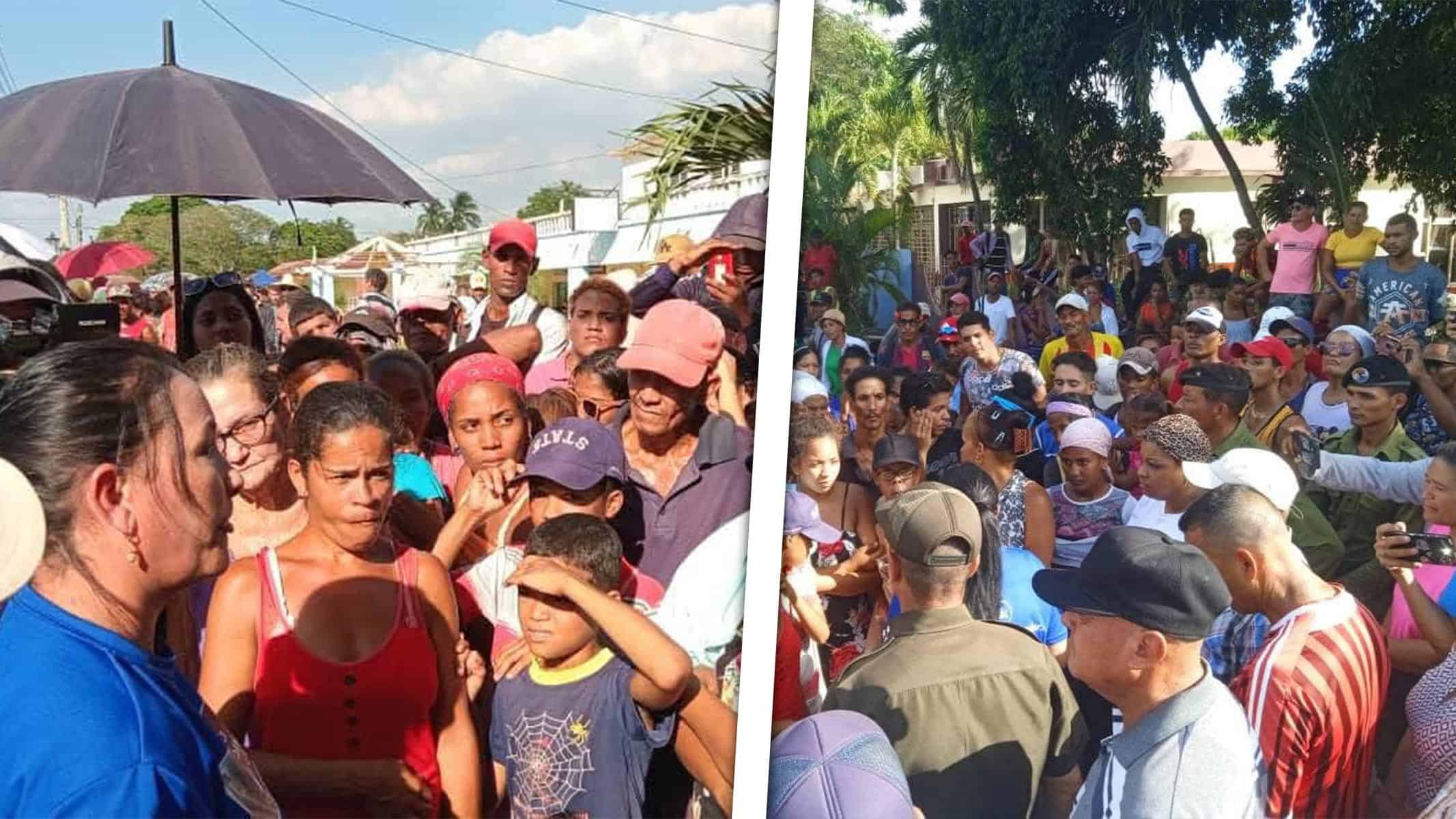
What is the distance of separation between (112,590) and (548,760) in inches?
38.1

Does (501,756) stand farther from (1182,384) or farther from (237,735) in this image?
(1182,384)

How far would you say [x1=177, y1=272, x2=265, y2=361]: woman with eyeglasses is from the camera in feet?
11.1

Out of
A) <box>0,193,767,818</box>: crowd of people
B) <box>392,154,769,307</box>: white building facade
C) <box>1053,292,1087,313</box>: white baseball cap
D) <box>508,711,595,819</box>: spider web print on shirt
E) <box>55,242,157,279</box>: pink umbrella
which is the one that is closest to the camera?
<box>0,193,767,818</box>: crowd of people

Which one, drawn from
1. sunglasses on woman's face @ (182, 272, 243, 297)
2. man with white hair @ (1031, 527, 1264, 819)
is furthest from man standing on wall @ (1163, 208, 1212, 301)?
sunglasses on woman's face @ (182, 272, 243, 297)

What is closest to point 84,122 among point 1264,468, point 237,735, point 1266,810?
point 237,735

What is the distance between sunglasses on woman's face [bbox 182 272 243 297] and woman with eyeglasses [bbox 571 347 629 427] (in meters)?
1.37

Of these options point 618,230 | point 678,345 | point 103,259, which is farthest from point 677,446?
point 103,259

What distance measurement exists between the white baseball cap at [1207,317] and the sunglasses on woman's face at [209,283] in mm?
2629

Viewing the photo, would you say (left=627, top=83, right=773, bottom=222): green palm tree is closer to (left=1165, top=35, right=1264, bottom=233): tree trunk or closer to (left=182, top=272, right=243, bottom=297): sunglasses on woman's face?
(left=1165, top=35, right=1264, bottom=233): tree trunk

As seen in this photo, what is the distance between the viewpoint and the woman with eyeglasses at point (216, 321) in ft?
11.1

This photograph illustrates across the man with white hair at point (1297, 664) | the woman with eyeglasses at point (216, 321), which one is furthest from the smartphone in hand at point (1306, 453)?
the woman with eyeglasses at point (216, 321)

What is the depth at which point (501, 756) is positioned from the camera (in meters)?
2.20

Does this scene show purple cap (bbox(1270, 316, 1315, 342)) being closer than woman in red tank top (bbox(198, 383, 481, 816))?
No

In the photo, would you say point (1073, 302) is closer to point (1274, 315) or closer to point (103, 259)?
point (1274, 315)
